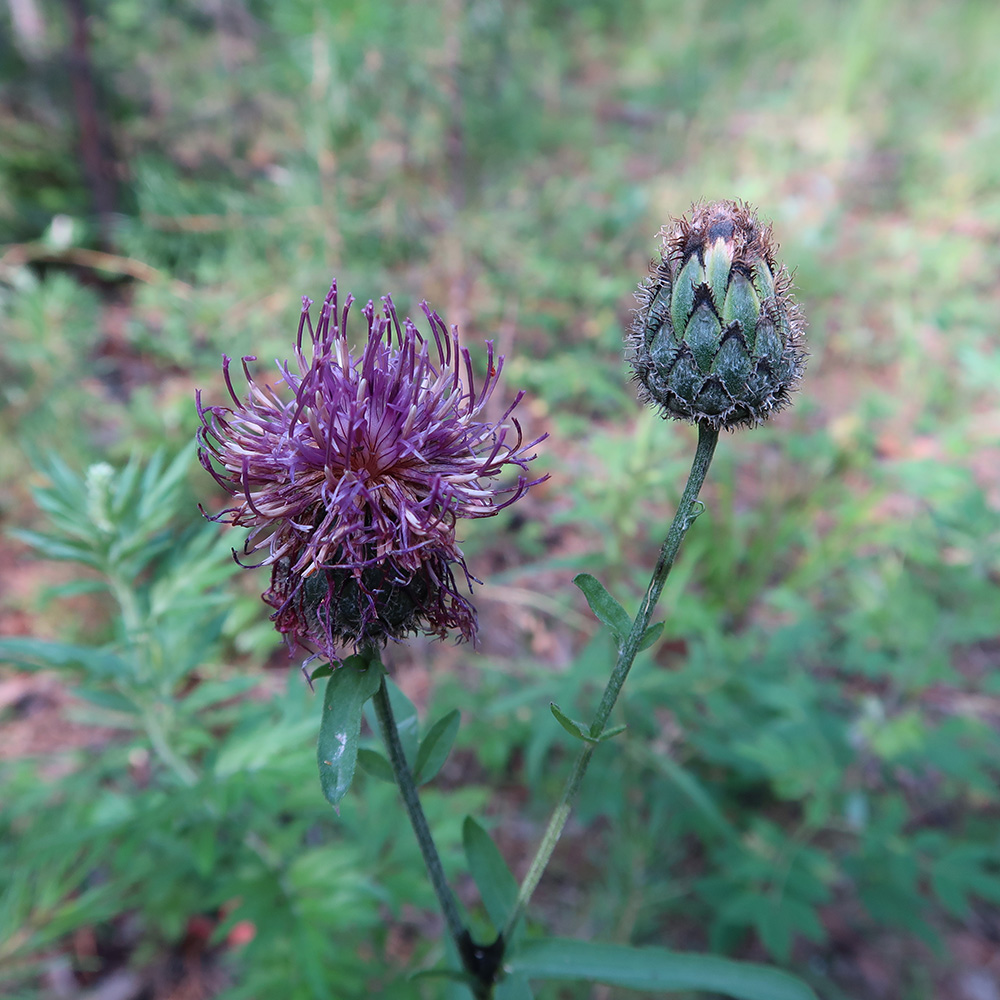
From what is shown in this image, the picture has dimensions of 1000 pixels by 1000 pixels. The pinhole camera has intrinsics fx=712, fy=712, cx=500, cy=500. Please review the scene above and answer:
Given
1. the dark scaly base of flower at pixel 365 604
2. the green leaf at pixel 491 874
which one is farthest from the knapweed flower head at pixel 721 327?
the green leaf at pixel 491 874

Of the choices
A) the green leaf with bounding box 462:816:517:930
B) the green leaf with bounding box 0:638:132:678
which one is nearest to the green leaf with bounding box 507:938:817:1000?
the green leaf with bounding box 462:816:517:930

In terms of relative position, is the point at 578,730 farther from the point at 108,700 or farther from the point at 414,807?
the point at 108,700

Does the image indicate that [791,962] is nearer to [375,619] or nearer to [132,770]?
[375,619]

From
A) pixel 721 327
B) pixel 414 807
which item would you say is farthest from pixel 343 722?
pixel 721 327

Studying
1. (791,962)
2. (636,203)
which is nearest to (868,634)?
(791,962)

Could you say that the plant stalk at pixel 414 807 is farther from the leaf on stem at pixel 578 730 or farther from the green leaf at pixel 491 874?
the leaf on stem at pixel 578 730

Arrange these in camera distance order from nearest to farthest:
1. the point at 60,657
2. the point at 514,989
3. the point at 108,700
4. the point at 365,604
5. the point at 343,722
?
the point at 343,722 → the point at 365,604 → the point at 514,989 → the point at 60,657 → the point at 108,700

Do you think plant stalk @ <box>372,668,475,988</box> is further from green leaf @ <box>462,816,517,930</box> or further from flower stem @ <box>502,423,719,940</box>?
flower stem @ <box>502,423,719,940</box>
